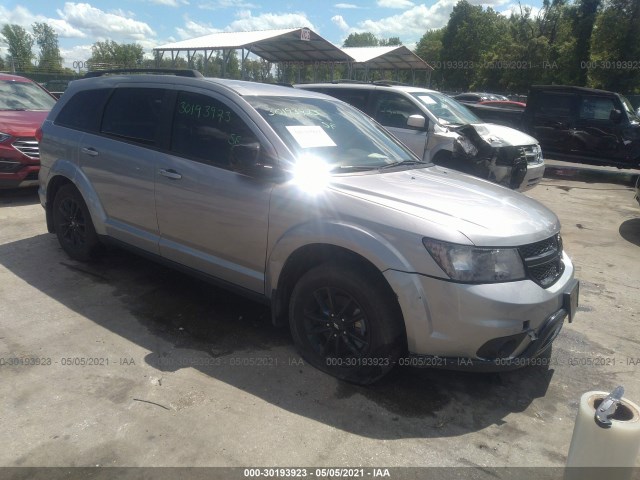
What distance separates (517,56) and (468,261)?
47162mm

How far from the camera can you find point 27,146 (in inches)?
292

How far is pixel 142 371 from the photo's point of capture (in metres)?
3.26

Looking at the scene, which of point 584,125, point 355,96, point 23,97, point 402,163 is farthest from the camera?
point 584,125

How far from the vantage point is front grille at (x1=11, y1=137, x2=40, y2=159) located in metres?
7.34

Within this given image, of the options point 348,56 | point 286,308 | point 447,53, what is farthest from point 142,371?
point 447,53

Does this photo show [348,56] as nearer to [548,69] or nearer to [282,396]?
[548,69]

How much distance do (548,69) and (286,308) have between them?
44192 millimetres

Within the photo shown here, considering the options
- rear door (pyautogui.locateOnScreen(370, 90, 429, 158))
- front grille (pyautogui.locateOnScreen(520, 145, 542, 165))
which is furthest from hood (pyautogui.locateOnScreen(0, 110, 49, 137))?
front grille (pyautogui.locateOnScreen(520, 145, 542, 165))

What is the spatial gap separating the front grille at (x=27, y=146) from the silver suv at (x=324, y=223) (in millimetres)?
3257

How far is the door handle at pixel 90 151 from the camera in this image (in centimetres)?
451

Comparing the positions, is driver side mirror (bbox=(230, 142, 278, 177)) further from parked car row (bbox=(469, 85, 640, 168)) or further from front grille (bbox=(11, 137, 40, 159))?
parked car row (bbox=(469, 85, 640, 168))

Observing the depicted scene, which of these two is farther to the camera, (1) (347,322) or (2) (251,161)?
(2) (251,161)

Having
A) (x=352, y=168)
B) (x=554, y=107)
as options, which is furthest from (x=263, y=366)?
(x=554, y=107)

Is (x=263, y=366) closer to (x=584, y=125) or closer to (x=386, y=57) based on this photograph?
(x=584, y=125)
